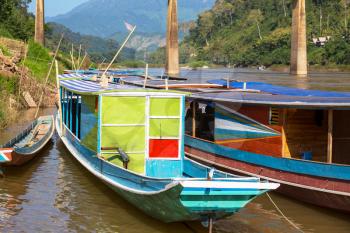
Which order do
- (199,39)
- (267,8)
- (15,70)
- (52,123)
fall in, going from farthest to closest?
(199,39) → (267,8) → (15,70) → (52,123)

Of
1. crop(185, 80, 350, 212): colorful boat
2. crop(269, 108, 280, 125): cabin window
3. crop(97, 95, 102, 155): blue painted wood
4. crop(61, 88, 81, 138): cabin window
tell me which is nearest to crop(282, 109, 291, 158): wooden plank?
crop(185, 80, 350, 212): colorful boat

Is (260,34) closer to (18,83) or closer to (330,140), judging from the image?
(18,83)

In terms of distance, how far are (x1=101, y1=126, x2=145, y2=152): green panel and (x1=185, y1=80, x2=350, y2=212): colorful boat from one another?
2.53 m

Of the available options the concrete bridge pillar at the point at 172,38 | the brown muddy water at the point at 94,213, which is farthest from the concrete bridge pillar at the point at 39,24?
the brown muddy water at the point at 94,213

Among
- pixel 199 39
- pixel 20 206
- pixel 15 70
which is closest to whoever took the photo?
pixel 20 206

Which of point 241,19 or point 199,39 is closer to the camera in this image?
point 241,19

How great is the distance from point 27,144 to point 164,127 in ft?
19.0

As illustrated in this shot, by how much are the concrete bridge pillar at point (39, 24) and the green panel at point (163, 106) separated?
30.4m

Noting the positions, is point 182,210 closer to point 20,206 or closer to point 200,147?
point 20,206

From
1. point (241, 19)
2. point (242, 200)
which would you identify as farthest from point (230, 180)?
point (241, 19)

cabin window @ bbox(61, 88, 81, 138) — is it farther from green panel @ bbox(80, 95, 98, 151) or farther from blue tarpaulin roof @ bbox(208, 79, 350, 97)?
blue tarpaulin roof @ bbox(208, 79, 350, 97)

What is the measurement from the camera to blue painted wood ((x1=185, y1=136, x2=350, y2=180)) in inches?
364

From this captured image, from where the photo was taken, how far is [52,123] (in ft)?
55.3

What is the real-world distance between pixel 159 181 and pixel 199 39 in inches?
5600
